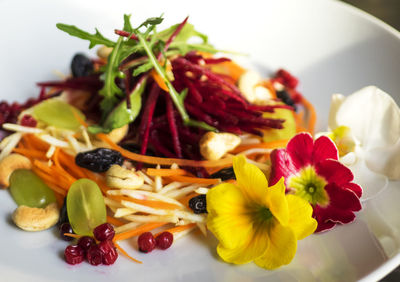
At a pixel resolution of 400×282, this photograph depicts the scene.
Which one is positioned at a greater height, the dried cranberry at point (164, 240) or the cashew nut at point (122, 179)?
the cashew nut at point (122, 179)

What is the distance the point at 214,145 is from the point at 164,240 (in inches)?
15.8

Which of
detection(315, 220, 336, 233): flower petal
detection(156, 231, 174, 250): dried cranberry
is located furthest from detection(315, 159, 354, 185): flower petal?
detection(156, 231, 174, 250): dried cranberry

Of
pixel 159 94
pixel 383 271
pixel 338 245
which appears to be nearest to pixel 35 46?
pixel 159 94

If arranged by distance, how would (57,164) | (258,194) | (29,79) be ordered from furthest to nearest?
1. (29,79)
2. (57,164)
3. (258,194)

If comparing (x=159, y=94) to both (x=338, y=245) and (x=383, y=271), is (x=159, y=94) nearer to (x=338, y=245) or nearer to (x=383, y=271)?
(x=338, y=245)

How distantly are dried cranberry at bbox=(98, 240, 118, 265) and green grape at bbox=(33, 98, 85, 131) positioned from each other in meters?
0.66

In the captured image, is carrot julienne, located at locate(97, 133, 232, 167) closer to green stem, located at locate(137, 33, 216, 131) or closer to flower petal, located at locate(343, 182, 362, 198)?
green stem, located at locate(137, 33, 216, 131)

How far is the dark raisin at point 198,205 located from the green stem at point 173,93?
33cm

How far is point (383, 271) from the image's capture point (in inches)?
55.4

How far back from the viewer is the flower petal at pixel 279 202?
151cm

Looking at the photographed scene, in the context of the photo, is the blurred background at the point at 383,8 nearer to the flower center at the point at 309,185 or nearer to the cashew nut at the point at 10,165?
the flower center at the point at 309,185

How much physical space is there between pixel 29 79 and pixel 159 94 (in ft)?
2.74

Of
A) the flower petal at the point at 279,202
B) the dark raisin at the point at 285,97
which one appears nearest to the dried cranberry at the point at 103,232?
the flower petal at the point at 279,202

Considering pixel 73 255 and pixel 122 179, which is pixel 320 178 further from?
pixel 73 255
